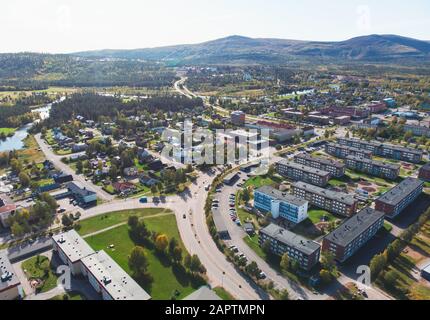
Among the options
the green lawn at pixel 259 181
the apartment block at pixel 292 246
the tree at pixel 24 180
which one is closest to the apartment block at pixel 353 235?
the apartment block at pixel 292 246

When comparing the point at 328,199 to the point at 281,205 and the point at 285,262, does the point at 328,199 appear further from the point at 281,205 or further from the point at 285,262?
the point at 285,262

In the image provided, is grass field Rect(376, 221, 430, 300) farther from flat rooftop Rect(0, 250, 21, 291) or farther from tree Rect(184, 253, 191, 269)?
flat rooftop Rect(0, 250, 21, 291)

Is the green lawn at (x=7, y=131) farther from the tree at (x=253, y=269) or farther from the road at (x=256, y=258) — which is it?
the tree at (x=253, y=269)

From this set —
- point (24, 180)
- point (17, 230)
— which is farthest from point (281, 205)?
point (24, 180)

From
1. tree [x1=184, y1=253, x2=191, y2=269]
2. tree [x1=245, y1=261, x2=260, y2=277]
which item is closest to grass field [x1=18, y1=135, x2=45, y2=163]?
tree [x1=184, y1=253, x2=191, y2=269]

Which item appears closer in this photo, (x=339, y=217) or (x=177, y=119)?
(x=339, y=217)
